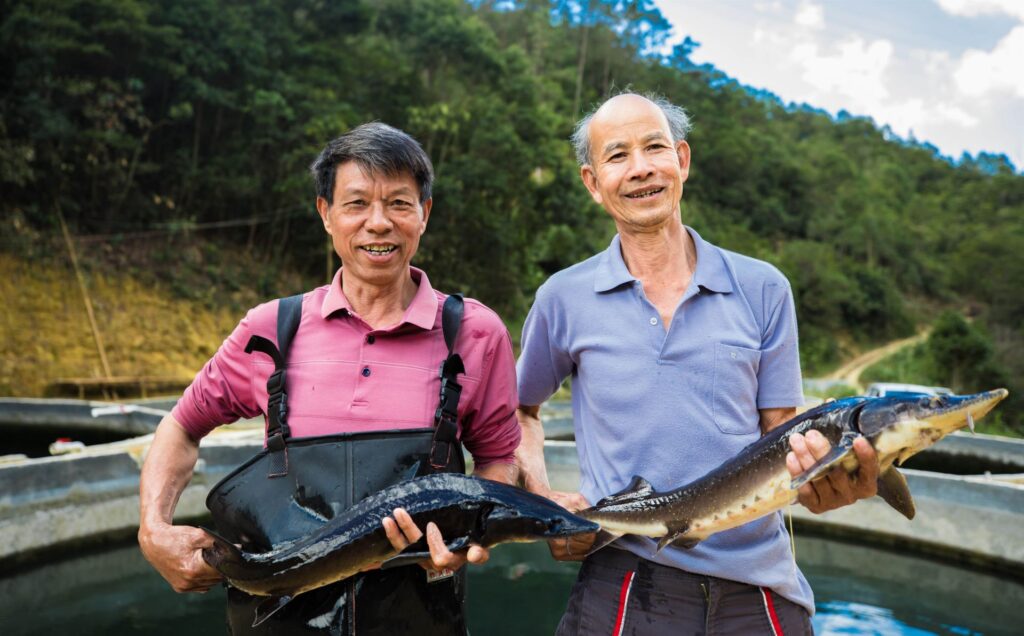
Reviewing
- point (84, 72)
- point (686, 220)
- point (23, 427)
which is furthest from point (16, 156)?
point (686, 220)

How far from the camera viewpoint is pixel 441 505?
1.96m

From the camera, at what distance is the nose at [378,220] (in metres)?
2.20

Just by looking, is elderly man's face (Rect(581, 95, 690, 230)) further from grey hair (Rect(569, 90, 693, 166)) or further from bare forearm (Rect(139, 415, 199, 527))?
bare forearm (Rect(139, 415, 199, 527))

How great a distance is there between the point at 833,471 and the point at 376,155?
56.3 inches

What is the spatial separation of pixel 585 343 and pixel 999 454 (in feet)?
42.1

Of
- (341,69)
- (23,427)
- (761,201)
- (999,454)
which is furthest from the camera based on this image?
(761,201)

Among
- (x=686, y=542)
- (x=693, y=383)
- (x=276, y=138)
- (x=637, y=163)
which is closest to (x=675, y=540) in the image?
(x=686, y=542)

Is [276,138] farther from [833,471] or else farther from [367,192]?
[833,471]

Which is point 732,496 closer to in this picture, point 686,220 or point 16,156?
point 16,156

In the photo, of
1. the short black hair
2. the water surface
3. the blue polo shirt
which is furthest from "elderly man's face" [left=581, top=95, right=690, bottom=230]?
the water surface

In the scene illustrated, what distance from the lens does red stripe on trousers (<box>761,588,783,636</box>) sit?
6.70 ft

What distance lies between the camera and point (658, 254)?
90.7 inches

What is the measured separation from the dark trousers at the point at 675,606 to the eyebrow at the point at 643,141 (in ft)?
3.68

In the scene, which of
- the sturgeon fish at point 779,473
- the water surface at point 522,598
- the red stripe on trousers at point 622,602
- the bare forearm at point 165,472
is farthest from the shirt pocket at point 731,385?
the water surface at point 522,598
